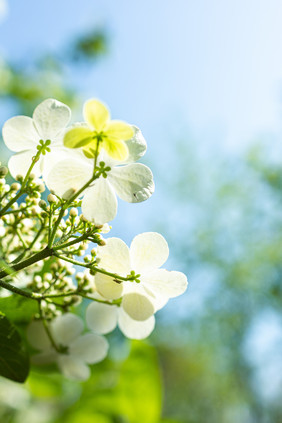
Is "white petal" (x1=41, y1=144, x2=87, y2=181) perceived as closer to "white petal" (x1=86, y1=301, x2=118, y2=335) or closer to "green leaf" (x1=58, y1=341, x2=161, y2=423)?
"white petal" (x1=86, y1=301, x2=118, y2=335)

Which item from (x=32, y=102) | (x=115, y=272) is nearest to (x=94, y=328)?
(x=115, y=272)

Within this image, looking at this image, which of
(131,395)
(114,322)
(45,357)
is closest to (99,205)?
(114,322)

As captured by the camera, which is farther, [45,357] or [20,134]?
[45,357]

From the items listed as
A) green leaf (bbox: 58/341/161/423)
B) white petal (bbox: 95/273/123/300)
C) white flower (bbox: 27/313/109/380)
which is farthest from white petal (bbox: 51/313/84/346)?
green leaf (bbox: 58/341/161/423)

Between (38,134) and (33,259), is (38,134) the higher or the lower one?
the higher one

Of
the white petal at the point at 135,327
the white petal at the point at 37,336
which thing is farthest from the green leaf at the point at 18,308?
the white petal at the point at 135,327

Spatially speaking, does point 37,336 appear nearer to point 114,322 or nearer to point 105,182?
point 114,322

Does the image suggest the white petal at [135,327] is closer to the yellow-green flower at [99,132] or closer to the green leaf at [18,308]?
the green leaf at [18,308]
